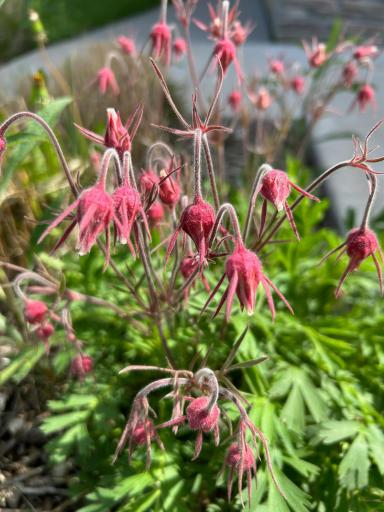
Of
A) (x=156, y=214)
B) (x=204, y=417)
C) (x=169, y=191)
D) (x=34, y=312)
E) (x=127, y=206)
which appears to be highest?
(x=127, y=206)

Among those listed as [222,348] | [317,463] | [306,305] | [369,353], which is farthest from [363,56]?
[317,463]

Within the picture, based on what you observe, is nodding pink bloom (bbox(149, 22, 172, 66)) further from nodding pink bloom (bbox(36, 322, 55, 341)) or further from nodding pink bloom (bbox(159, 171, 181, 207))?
nodding pink bloom (bbox(36, 322, 55, 341))

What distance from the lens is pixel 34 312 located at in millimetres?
1827

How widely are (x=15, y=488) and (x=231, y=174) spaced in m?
3.04

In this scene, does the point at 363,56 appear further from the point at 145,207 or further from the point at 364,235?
the point at 145,207

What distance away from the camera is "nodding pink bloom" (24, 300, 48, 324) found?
1825 mm

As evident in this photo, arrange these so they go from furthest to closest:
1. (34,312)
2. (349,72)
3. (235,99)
Answer: 1. (235,99)
2. (349,72)
3. (34,312)

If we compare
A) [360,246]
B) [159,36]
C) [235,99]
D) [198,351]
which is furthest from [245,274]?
[235,99]

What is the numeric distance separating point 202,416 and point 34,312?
28.8 inches

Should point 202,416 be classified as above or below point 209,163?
below

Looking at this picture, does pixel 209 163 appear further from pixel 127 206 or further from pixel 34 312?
pixel 34 312

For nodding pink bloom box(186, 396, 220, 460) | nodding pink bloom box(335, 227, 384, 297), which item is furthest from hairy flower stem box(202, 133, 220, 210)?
nodding pink bloom box(186, 396, 220, 460)

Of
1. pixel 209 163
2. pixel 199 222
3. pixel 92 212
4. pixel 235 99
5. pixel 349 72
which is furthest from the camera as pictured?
pixel 235 99

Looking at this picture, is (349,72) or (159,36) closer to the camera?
(159,36)
